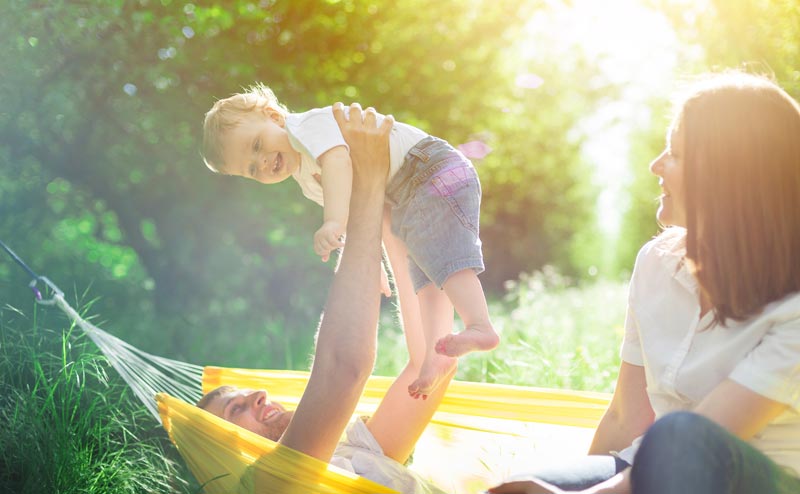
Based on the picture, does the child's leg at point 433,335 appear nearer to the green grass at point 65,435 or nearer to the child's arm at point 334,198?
the child's arm at point 334,198

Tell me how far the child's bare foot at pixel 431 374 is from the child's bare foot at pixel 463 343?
133mm

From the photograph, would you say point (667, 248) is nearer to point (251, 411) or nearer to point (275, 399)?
point (251, 411)

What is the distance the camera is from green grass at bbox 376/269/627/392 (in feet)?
10.7

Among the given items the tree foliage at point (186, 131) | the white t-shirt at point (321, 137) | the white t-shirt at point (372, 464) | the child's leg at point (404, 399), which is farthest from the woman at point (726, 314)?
the tree foliage at point (186, 131)

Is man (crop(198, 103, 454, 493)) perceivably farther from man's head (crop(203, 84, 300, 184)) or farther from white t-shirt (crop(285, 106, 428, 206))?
man's head (crop(203, 84, 300, 184))

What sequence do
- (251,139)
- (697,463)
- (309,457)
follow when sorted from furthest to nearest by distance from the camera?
(251,139)
(309,457)
(697,463)

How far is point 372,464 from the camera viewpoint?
1.83 metres

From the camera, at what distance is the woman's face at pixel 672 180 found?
136cm

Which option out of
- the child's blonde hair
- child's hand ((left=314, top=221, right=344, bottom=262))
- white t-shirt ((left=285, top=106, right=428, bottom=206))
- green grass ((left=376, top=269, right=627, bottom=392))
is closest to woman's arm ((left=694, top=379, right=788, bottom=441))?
child's hand ((left=314, top=221, right=344, bottom=262))

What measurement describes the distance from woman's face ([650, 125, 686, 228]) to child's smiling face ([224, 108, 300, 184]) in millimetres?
1060

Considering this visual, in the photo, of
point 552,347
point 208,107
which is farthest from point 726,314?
point 208,107

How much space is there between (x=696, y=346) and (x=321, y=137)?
1.00 metres

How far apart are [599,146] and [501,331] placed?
28.0ft

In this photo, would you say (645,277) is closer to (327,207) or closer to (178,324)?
(327,207)
